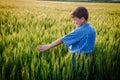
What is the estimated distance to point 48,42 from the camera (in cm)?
192

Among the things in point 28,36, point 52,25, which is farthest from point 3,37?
point 52,25

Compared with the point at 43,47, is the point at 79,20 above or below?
above

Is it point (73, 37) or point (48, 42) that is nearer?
point (73, 37)

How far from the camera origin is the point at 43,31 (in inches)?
80.7

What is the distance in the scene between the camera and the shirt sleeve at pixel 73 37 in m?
1.78

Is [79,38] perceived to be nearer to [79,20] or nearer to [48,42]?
[79,20]

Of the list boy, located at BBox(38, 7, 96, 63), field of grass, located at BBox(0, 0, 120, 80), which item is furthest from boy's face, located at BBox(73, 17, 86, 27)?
field of grass, located at BBox(0, 0, 120, 80)

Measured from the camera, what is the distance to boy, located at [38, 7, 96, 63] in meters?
1.78

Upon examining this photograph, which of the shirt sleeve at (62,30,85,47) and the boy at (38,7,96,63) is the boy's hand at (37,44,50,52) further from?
the shirt sleeve at (62,30,85,47)

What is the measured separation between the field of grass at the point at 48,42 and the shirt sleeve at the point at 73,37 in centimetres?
8

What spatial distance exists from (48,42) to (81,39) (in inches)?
9.8

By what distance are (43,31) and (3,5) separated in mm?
558

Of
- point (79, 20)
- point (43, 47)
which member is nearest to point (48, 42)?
point (43, 47)

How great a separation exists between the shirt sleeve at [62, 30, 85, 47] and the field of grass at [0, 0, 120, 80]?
0.08 metres
